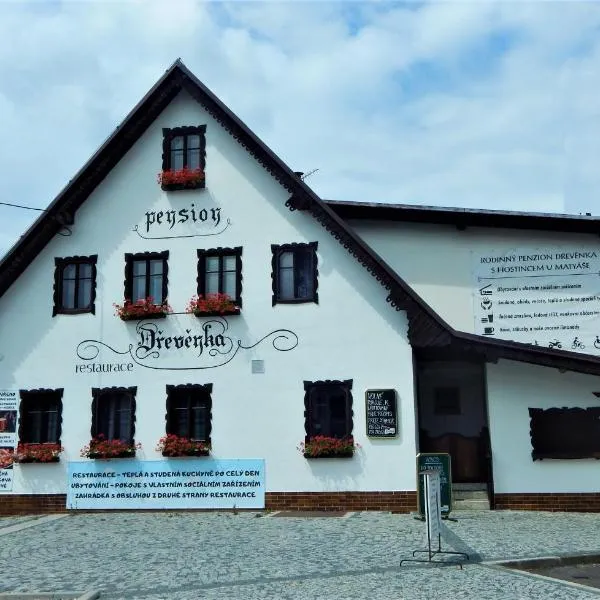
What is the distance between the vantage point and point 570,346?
17.3m

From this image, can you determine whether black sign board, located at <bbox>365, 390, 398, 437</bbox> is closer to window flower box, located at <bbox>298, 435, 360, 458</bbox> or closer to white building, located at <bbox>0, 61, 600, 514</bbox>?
white building, located at <bbox>0, 61, 600, 514</bbox>

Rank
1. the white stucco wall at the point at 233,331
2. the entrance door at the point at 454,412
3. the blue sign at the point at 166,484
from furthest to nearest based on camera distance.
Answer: the entrance door at the point at 454,412 < the blue sign at the point at 166,484 < the white stucco wall at the point at 233,331

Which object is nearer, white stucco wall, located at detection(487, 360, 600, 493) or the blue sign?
white stucco wall, located at detection(487, 360, 600, 493)

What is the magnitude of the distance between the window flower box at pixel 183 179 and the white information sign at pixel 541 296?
6608 mm

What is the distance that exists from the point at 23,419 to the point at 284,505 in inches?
242

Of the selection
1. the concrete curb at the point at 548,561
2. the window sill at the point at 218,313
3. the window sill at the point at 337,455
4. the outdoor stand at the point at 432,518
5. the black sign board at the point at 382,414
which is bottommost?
the concrete curb at the point at 548,561

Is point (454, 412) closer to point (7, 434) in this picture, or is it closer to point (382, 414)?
point (382, 414)

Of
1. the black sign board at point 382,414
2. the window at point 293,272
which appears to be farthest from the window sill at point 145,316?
the black sign board at point 382,414

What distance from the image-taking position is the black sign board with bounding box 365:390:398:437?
49.7 feet

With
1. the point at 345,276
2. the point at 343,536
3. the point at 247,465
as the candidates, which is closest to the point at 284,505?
the point at 247,465

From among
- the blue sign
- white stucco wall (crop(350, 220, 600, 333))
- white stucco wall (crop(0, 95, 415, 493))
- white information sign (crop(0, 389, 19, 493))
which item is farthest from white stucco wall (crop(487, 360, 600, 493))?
white information sign (crop(0, 389, 19, 493))

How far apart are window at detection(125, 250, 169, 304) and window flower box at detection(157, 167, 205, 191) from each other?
4.84ft

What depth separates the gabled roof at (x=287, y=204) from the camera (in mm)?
14805

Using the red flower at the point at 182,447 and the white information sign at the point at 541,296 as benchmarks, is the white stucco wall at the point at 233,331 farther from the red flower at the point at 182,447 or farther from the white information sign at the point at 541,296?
the white information sign at the point at 541,296
